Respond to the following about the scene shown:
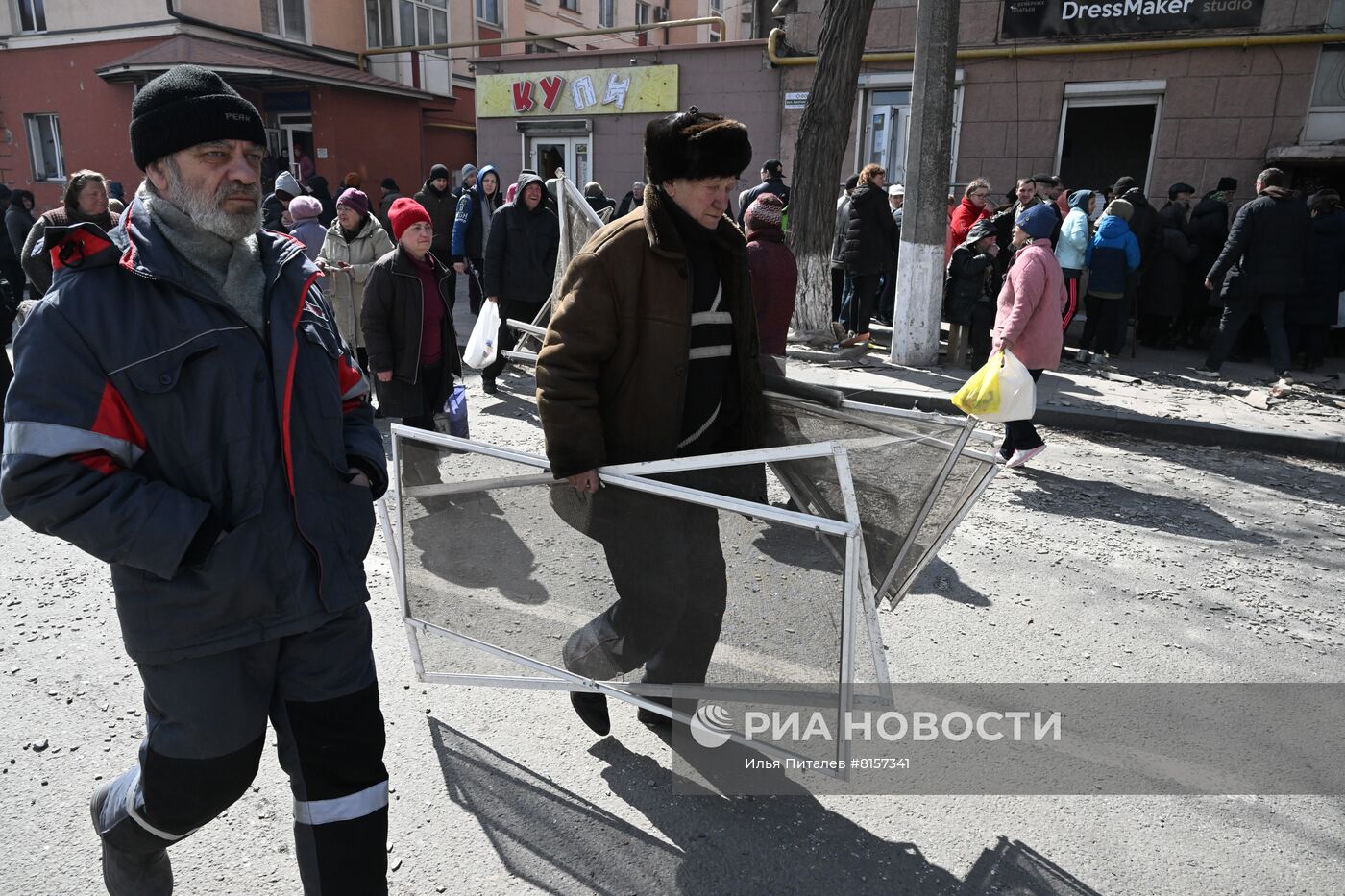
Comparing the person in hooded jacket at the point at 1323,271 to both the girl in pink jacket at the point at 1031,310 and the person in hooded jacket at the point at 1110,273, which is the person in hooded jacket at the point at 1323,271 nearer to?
the person in hooded jacket at the point at 1110,273

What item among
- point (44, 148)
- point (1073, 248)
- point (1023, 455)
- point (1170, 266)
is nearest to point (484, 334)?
point (1023, 455)

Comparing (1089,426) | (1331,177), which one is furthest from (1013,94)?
(1089,426)

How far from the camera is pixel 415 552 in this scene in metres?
3.02

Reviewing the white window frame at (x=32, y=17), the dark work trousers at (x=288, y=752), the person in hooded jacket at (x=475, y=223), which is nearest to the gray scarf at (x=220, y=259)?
the dark work trousers at (x=288, y=752)

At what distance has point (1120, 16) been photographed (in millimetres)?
11984

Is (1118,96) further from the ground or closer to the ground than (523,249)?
further from the ground

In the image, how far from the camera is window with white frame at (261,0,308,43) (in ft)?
66.6

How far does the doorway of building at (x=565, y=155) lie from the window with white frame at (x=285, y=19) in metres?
7.52

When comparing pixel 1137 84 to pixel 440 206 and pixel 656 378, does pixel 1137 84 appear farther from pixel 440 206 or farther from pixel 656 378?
pixel 656 378

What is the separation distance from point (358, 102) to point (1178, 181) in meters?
16.5

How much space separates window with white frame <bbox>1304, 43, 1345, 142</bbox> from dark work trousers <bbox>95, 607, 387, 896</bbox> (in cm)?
1321

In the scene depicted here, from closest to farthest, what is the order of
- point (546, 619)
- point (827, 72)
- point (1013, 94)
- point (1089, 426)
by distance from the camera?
point (546, 619)
point (1089, 426)
point (827, 72)
point (1013, 94)

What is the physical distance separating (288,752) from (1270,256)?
9359mm

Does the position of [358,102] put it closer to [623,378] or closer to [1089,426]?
[1089,426]
